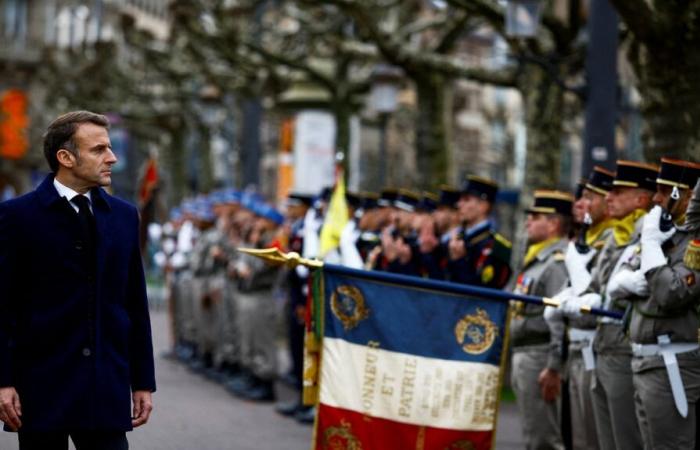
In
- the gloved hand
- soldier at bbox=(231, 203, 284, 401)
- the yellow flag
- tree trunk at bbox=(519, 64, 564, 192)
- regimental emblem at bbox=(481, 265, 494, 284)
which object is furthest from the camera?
tree trunk at bbox=(519, 64, 564, 192)

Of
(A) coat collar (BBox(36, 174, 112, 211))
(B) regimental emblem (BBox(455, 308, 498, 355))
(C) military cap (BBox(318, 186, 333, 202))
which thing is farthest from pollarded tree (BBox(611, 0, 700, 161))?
(A) coat collar (BBox(36, 174, 112, 211))

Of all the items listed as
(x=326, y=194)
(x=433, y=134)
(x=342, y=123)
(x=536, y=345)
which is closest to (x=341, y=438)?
(x=536, y=345)

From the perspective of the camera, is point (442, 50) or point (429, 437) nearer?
point (429, 437)

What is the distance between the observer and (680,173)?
8.18 m

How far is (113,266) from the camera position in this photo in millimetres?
6520

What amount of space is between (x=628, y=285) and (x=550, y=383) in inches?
72.4

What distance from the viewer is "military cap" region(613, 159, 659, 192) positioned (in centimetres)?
900

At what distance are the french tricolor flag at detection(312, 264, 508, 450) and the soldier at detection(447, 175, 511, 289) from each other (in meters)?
1.97

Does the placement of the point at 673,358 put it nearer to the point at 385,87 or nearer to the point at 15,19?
the point at 385,87

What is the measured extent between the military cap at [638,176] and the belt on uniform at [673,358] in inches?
48.3

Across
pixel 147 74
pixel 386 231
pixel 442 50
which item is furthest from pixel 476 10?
pixel 147 74

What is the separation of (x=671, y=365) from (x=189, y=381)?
431 inches

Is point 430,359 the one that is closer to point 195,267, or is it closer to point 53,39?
point 195,267

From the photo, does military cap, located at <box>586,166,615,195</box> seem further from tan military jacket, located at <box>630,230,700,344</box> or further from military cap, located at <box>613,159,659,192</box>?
tan military jacket, located at <box>630,230,700,344</box>
